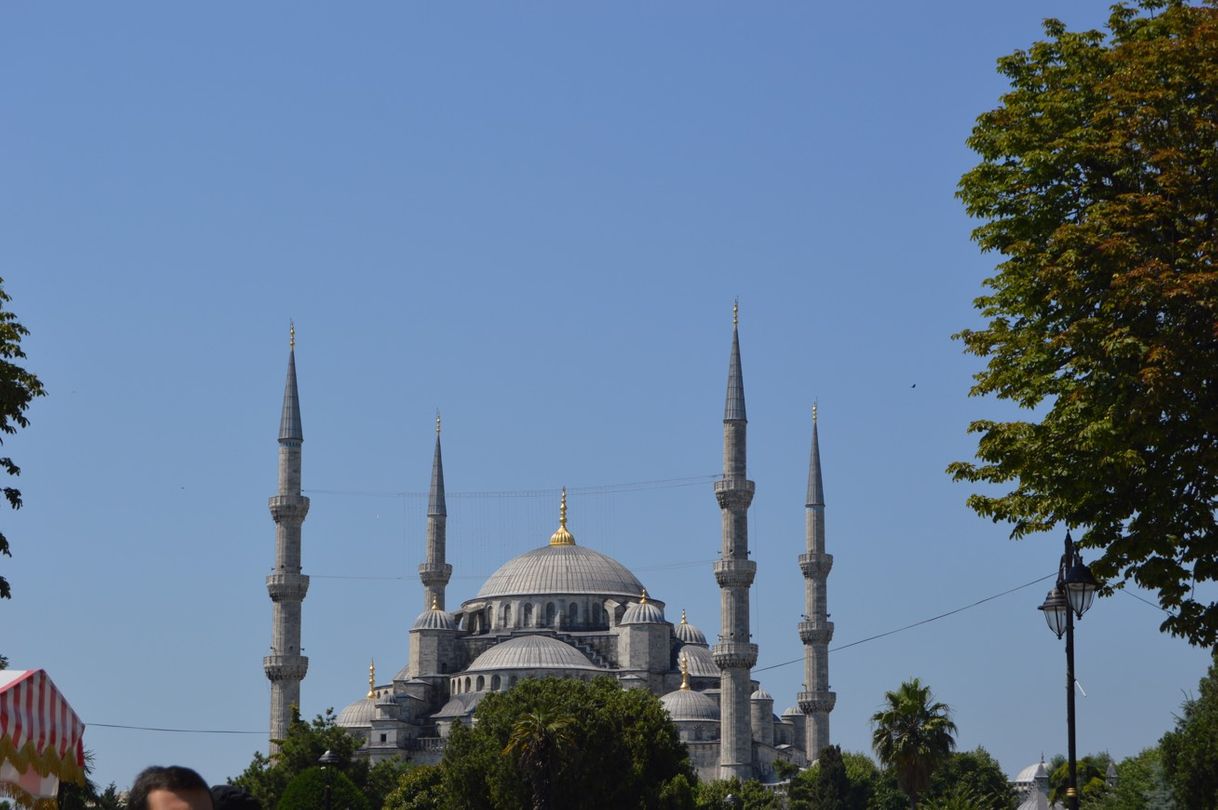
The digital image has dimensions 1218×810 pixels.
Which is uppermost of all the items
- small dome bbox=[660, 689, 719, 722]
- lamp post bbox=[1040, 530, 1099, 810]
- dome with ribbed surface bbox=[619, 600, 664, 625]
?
dome with ribbed surface bbox=[619, 600, 664, 625]

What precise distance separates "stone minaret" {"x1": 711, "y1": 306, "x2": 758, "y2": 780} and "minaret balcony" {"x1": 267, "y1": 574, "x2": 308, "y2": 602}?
1746 cm

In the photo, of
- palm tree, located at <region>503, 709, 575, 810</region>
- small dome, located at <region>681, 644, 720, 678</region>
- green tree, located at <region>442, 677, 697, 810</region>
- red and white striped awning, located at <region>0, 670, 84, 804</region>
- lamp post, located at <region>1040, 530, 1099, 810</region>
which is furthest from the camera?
small dome, located at <region>681, 644, 720, 678</region>

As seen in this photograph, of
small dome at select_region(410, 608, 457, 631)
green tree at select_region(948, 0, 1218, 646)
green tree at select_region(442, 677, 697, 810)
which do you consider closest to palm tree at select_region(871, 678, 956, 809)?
green tree at select_region(442, 677, 697, 810)

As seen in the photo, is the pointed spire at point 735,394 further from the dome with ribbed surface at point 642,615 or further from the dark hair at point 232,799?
the dark hair at point 232,799

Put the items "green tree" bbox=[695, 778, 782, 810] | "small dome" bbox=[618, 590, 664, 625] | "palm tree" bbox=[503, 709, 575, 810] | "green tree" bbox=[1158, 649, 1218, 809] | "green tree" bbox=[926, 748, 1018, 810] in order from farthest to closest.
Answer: "small dome" bbox=[618, 590, 664, 625] < "green tree" bbox=[926, 748, 1018, 810] < "green tree" bbox=[695, 778, 782, 810] < "palm tree" bbox=[503, 709, 575, 810] < "green tree" bbox=[1158, 649, 1218, 809]

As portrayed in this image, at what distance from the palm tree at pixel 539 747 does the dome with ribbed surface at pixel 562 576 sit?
54.1 m

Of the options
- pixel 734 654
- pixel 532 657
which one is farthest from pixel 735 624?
pixel 532 657

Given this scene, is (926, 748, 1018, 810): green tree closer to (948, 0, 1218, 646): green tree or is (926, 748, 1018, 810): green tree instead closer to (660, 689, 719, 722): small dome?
(660, 689, 719, 722): small dome

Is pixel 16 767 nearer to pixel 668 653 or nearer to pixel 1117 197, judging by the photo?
pixel 1117 197

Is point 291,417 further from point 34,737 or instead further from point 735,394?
point 34,737

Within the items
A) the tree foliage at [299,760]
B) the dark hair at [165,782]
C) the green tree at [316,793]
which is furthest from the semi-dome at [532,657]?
the dark hair at [165,782]

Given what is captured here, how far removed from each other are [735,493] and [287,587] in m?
19.2

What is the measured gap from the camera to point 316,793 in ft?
166

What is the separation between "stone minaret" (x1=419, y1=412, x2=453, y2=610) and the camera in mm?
103188
